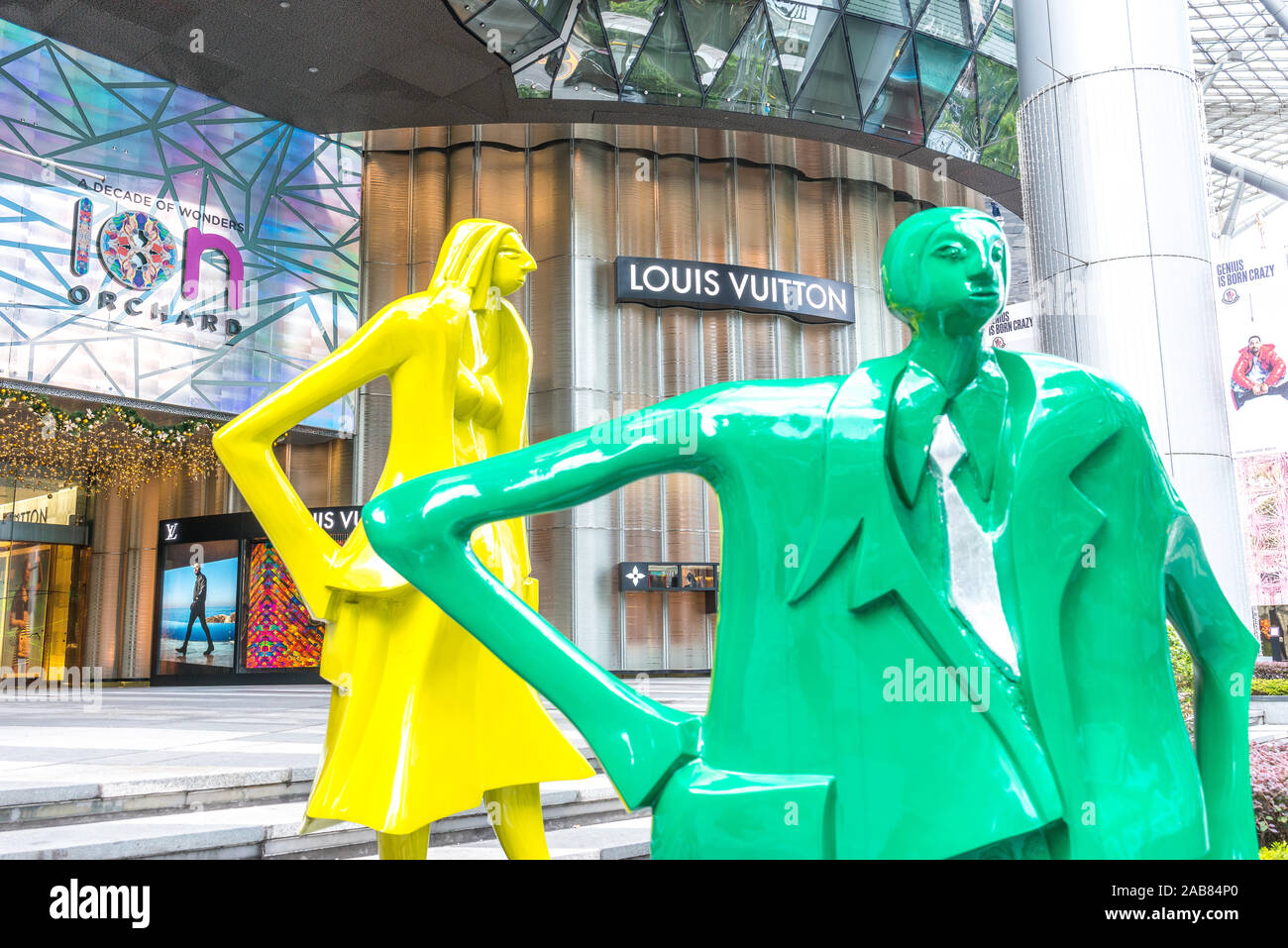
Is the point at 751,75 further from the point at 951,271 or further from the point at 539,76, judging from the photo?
the point at 951,271

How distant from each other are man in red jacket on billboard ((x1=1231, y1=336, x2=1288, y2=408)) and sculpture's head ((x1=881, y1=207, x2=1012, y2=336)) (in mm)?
18999

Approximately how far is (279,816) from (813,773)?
3862 mm

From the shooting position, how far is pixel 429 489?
0.94 meters

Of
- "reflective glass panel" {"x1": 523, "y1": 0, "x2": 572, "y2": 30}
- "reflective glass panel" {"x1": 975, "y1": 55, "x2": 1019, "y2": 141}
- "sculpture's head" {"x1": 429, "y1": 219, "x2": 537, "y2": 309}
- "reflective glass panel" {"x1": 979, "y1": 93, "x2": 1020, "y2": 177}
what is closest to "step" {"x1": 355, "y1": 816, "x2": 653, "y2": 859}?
"sculpture's head" {"x1": 429, "y1": 219, "x2": 537, "y2": 309}

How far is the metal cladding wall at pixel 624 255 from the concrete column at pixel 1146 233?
33.3ft

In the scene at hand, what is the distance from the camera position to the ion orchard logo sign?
13.5 m

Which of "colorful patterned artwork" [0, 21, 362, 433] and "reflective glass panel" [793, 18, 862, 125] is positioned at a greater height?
"reflective glass panel" [793, 18, 862, 125]

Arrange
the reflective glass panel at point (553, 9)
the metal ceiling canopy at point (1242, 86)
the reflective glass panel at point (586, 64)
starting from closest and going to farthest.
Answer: the reflective glass panel at point (553, 9), the reflective glass panel at point (586, 64), the metal ceiling canopy at point (1242, 86)

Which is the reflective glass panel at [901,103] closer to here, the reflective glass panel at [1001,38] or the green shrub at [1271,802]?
the reflective glass panel at [1001,38]

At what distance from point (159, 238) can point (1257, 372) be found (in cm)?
1751

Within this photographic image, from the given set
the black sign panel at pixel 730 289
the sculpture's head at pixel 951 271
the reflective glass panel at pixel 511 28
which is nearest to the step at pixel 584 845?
the sculpture's head at pixel 951 271

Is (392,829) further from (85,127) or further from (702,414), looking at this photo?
(85,127)

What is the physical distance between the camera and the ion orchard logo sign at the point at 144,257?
1345 centimetres

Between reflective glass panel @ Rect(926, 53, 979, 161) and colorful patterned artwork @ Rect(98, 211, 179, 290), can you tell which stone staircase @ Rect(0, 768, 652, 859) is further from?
reflective glass panel @ Rect(926, 53, 979, 161)
